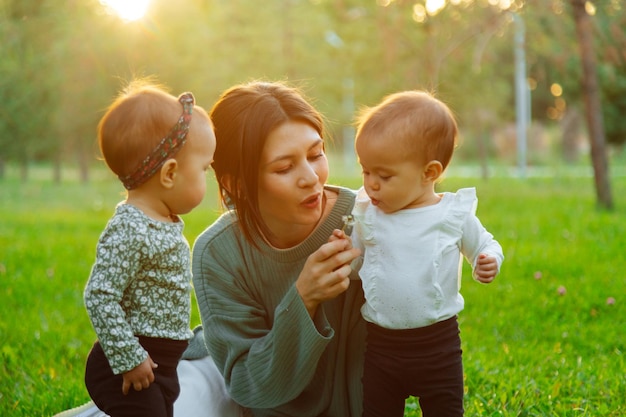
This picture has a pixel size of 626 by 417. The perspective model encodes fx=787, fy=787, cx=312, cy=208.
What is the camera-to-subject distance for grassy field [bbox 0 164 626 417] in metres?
3.52

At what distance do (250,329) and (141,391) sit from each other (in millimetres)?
607

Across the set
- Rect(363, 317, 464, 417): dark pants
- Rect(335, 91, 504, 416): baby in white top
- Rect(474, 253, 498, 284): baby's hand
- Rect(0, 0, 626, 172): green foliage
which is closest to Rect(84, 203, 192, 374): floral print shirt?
Rect(335, 91, 504, 416): baby in white top

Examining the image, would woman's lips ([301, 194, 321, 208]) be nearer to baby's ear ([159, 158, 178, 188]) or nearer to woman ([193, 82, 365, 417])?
woman ([193, 82, 365, 417])

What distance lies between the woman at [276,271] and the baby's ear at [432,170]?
33cm

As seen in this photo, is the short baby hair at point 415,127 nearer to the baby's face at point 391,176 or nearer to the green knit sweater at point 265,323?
the baby's face at point 391,176

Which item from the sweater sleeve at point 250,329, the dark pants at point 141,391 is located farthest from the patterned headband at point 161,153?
the sweater sleeve at point 250,329

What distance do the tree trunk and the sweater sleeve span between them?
26.1 feet

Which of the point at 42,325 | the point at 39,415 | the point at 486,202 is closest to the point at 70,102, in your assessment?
the point at 486,202

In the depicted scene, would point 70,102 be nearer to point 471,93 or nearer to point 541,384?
point 471,93

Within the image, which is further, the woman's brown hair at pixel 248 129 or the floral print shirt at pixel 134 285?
the woman's brown hair at pixel 248 129

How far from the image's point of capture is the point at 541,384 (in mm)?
3615

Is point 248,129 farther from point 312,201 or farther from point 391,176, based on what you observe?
point 391,176

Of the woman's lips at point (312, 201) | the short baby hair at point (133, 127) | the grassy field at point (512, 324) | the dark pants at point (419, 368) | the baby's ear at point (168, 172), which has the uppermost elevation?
the short baby hair at point (133, 127)

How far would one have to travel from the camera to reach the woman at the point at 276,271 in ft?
8.78
